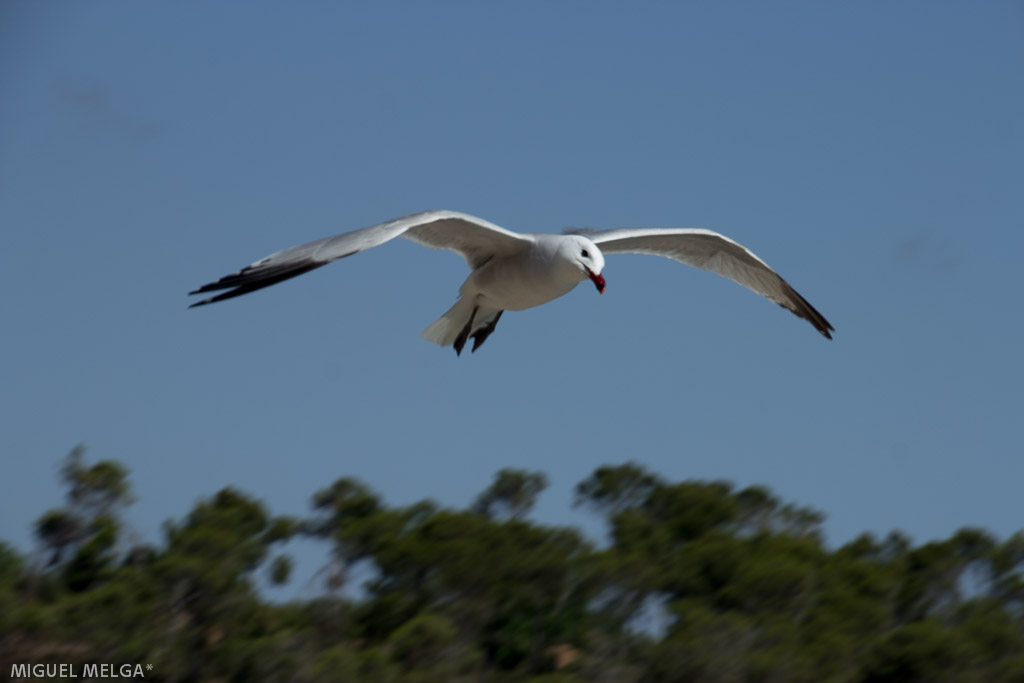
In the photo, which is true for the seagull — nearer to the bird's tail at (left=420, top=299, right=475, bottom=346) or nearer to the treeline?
the bird's tail at (left=420, top=299, right=475, bottom=346)

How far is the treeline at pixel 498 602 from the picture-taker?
16.2 m

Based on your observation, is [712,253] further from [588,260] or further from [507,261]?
[588,260]

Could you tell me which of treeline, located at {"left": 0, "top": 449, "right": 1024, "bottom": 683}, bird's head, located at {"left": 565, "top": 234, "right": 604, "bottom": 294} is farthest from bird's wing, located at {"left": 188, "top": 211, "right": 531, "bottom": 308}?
treeline, located at {"left": 0, "top": 449, "right": 1024, "bottom": 683}

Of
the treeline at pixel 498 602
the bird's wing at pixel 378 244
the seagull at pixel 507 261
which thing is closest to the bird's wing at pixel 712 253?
the seagull at pixel 507 261

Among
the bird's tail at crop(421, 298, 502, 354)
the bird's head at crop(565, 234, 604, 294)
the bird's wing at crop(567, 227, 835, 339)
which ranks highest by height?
the bird's wing at crop(567, 227, 835, 339)

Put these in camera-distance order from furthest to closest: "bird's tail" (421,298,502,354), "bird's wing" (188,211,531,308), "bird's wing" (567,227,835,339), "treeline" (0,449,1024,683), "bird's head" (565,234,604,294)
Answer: "treeline" (0,449,1024,683)
"bird's tail" (421,298,502,354)
"bird's wing" (567,227,835,339)
"bird's head" (565,234,604,294)
"bird's wing" (188,211,531,308)

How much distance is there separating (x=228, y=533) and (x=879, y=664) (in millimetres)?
9225

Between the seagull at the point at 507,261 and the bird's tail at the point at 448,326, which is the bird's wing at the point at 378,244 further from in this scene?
the bird's tail at the point at 448,326

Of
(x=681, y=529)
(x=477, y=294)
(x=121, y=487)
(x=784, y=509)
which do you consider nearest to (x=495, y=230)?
(x=477, y=294)

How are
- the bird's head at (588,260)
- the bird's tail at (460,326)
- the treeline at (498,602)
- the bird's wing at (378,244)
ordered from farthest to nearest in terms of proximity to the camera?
1. the treeline at (498,602)
2. the bird's tail at (460,326)
3. the bird's head at (588,260)
4. the bird's wing at (378,244)

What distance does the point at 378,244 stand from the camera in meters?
8.03

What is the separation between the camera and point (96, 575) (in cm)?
1817

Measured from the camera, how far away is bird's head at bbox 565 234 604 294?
345 inches

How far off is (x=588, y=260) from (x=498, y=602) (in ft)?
36.4
